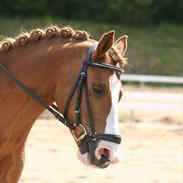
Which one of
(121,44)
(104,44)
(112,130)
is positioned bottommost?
(112,130)

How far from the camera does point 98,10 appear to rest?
3416cm

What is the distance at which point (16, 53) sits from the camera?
13.9 feet

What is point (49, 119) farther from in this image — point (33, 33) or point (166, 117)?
point (33, 33)

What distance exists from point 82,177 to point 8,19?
25.2 m

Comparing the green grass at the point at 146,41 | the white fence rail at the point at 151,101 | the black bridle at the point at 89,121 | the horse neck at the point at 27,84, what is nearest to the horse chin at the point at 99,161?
the black bridle at the point at 89,121

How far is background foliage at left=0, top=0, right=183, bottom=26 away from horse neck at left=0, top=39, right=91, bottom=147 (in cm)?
2898

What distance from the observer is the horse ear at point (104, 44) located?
12.3 ft

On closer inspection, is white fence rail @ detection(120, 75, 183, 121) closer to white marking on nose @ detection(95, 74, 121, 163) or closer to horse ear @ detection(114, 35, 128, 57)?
horse ear @ detection(114, 35, 128, 57)

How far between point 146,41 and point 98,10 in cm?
495

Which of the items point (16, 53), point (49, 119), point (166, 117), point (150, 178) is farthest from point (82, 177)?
point (166, 117)

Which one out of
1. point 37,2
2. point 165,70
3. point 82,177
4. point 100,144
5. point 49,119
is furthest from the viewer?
point 37,2

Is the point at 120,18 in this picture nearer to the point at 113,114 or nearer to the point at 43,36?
the point at 43,36

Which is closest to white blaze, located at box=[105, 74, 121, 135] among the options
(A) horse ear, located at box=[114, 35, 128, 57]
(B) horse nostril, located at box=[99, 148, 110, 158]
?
(B) horse nostril, located at box=[99, 148, 110, 158]

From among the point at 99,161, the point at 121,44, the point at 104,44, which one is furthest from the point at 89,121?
the point at 121,44
